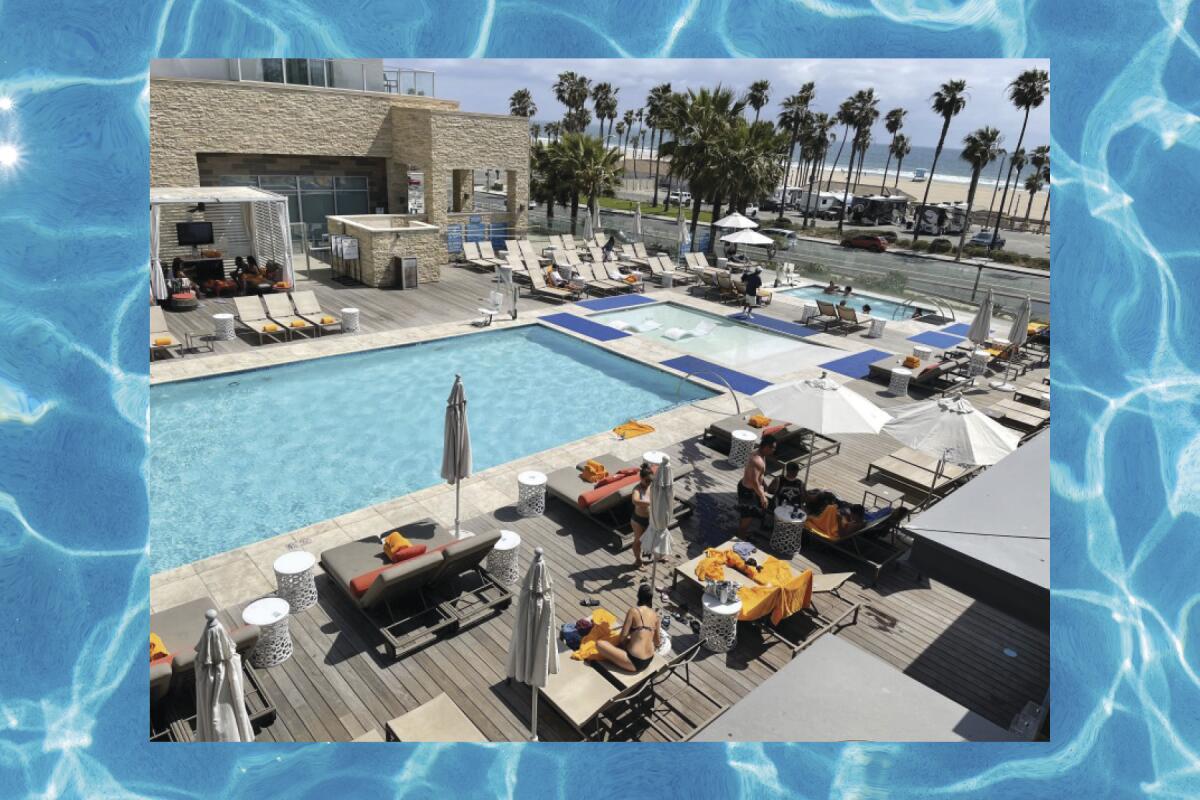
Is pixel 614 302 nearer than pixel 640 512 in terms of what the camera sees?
No

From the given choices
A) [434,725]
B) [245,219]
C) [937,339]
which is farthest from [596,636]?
[245,219]

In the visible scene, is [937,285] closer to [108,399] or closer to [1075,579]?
[1075,579]

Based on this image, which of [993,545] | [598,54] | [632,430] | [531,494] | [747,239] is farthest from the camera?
[747,239]

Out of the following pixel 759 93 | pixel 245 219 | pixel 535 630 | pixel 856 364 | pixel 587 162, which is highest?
pixel 759 93

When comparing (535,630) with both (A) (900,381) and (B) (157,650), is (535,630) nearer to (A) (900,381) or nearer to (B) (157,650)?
(B) (157,650)

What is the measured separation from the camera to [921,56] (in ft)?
18.8

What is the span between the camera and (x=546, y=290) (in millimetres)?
21812

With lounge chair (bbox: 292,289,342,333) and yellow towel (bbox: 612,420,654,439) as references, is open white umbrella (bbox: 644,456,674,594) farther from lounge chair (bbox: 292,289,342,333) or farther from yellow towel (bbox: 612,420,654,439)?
lounge chair (bbox: 292,289,342,333)

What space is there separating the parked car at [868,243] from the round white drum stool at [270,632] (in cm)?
4655

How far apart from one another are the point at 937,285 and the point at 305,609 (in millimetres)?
22656

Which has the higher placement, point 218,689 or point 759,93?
point 759,93

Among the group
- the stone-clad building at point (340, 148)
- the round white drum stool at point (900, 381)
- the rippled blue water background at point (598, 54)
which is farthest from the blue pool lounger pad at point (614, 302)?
the rippled blue water background at point (598, 54)

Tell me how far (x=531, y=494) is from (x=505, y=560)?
4.86 ft

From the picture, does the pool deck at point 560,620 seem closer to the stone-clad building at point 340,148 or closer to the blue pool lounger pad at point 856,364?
the blue pool lounger pad at point 856,364
